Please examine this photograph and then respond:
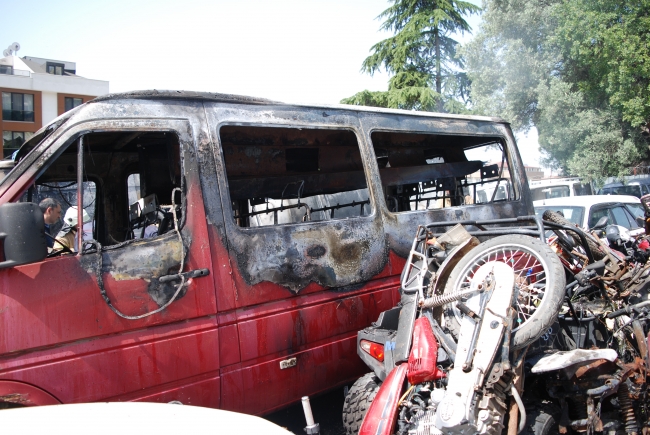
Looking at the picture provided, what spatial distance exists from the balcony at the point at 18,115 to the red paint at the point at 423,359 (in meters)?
35.9

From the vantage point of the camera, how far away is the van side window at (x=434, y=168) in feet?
17.8

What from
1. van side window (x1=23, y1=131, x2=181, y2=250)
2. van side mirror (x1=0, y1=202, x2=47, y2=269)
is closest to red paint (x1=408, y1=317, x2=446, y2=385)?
van side mirror (x1=0, y1=202, x2=47, y2=269)

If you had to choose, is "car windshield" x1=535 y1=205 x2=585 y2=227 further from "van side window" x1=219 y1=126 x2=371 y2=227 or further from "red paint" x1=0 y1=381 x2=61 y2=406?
"red paint" x1=0 y1=381 x2=61 y2=406

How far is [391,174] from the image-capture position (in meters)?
5.13

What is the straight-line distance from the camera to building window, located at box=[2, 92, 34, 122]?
30891 mm

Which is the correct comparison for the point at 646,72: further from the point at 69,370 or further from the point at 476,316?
the point at 69,370

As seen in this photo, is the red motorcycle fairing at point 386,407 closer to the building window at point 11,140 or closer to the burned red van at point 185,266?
the burned red van at point 185,266

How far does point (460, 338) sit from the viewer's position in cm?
267

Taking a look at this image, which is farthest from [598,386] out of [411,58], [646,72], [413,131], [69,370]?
[411,58]

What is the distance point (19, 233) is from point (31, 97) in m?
35.3

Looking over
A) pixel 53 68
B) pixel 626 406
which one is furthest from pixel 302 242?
pixel 53 68

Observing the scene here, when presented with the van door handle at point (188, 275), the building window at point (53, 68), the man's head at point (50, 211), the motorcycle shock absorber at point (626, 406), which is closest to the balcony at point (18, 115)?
the building window at point (53, 68)

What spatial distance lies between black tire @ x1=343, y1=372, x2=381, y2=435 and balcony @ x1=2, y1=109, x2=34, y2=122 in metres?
35.3

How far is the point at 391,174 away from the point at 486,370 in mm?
2938
